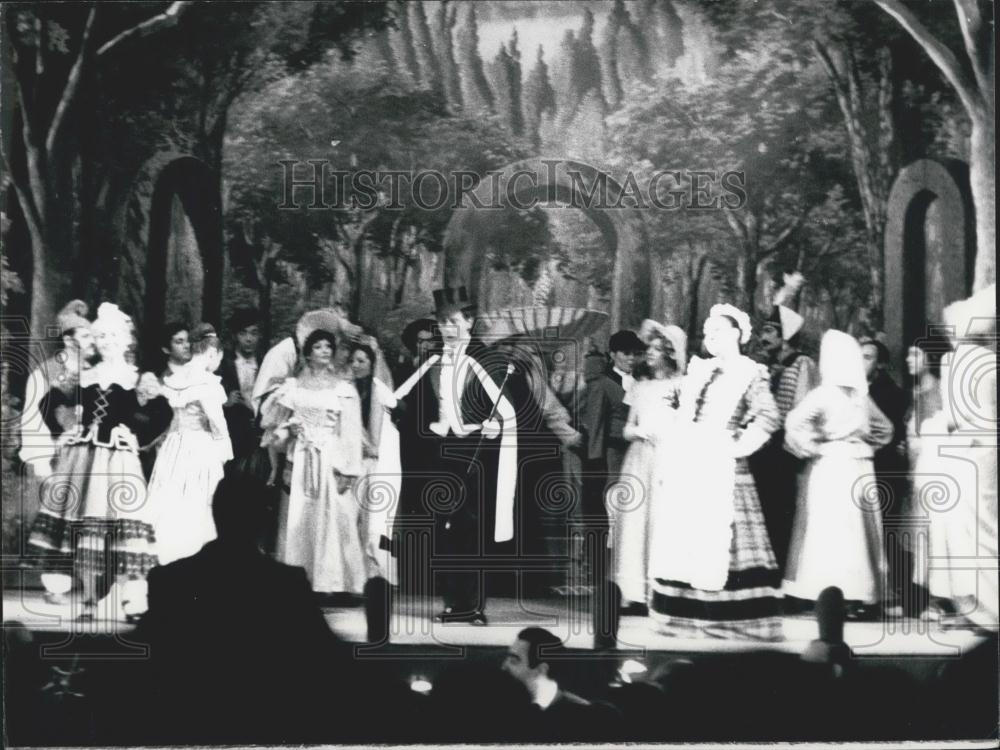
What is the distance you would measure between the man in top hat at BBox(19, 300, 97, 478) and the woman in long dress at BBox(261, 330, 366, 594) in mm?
984

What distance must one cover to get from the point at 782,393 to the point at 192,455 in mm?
3060

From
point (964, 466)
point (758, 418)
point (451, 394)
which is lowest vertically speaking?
point (964, 466)

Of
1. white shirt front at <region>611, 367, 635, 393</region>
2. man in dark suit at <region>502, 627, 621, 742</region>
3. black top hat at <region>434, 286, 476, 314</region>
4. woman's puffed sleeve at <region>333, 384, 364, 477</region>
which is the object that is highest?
black top hat at <region>434, 286, 476, 314</region>

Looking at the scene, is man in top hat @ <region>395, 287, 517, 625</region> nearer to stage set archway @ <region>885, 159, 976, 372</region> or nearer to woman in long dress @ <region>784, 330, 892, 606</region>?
woman in long dress @ <region>784, 330, 892, 606</region>

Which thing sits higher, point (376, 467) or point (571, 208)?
point (571, 208)

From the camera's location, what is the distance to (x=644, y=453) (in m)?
5.71

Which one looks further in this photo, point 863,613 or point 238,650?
point 863,613

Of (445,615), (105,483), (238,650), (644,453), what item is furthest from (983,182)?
(105,483)

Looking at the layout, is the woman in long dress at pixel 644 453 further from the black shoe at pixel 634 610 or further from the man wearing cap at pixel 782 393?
the man wearing cap at pixel 782 393

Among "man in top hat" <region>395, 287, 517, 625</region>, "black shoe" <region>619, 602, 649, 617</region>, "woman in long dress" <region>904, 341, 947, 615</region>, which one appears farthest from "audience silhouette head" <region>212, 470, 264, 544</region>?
"woman in long dress" <region>904, 341, 947, 615</region>

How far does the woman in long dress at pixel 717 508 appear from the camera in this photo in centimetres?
568

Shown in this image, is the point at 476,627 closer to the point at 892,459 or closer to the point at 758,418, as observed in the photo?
the point at 758,418

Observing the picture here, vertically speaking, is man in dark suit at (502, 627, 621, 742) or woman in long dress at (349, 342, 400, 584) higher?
woman in long dress at (349, 342, 400, 584)

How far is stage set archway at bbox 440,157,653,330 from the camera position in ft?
18.7
